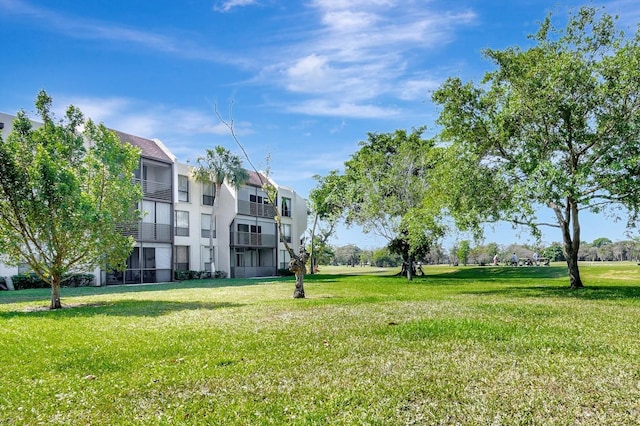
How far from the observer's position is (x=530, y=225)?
20.6m

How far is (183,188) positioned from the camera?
138ft

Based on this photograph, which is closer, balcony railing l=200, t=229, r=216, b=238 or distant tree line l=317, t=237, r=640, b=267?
balcony railing l=200, t=229, r=216, b=238

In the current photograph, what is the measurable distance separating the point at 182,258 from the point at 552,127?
105 ft

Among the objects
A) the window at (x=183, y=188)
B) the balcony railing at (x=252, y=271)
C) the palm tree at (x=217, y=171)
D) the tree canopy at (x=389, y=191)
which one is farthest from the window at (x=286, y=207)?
the tree canopy at (x=389, y=191)

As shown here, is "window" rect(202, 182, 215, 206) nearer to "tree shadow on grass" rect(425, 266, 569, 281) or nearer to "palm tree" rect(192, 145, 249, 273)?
"palm tree" rect(192, 145, 249, 273)

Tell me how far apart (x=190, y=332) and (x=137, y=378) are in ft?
11.3

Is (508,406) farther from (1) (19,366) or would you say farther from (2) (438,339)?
(1) (19,366)

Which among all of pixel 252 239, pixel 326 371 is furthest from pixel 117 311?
pixel 252 239

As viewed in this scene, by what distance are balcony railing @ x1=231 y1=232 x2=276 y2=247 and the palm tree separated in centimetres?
268

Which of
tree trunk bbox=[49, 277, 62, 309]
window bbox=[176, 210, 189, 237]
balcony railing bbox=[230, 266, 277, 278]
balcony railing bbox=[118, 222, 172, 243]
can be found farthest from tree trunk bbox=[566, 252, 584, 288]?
balcony railing bbox=[230, 266, 277, 278]

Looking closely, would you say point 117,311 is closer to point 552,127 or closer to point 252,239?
point 552,127

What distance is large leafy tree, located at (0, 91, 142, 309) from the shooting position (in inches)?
607

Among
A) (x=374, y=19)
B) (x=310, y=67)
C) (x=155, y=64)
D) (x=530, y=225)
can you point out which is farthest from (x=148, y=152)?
(x=530, y=225)

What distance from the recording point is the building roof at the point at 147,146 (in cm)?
3676
